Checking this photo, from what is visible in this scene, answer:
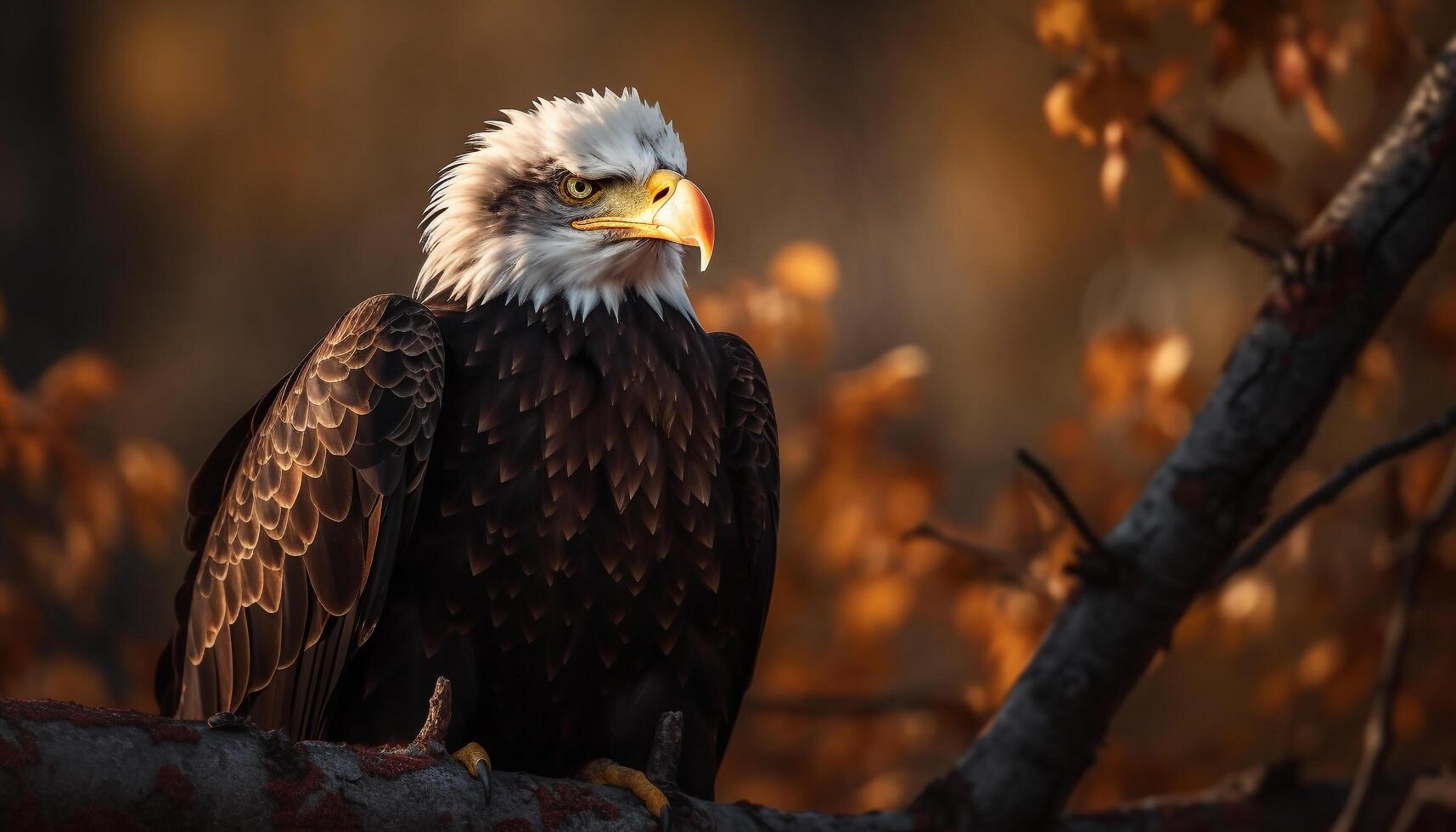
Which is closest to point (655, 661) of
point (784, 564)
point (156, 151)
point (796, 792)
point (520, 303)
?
point (520, 303)

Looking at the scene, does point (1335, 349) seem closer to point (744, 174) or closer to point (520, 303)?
point (520, 303)

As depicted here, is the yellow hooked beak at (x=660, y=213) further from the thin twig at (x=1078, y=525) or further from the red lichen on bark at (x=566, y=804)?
the red lichen on bark at (x=566, y=804)

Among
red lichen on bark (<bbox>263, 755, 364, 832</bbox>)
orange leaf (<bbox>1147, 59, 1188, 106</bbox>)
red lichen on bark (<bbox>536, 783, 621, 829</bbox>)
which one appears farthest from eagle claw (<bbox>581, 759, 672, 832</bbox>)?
orange leaf (<bbox>1147, 59, 1188, 106</bbox>)

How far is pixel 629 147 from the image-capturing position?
3.38m

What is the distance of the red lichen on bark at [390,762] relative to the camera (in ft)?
7.22

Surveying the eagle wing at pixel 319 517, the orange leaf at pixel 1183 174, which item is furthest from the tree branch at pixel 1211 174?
the eagle wing at pixel 319 517

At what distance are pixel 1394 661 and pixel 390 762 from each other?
235 cm

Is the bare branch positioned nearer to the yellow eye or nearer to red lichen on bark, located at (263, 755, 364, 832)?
the yellow eye

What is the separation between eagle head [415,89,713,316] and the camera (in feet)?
11.1

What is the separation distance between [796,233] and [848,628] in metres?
3.56

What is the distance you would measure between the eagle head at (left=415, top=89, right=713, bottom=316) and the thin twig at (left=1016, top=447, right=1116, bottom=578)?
931 millimetres

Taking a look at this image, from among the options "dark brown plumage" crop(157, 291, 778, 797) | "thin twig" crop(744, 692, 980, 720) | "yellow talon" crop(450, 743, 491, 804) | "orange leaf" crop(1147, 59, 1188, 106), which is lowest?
"yellow talon" crop(450, 743, 491, 804)

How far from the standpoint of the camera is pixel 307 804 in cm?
207

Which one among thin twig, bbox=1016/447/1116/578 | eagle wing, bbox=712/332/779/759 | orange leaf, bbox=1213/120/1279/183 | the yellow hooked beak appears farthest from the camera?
orange leaf, bbox=1213/120/1279/183
